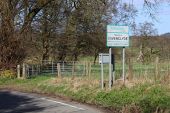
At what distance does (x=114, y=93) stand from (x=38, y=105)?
3556mm

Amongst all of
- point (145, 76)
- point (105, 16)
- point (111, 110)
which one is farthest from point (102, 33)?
point (111, 110)

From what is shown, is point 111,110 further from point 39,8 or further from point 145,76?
point 39,8

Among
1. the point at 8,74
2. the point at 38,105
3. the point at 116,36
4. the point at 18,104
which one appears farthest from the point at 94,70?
the point at 38,105

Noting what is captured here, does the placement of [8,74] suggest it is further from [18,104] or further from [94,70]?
[18,104]

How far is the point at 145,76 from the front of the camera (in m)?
22.6

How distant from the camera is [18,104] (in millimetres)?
19797

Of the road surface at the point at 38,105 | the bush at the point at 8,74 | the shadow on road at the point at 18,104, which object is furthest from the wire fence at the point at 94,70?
the shadow on road at the point at 18,104

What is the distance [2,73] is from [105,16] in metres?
20.0

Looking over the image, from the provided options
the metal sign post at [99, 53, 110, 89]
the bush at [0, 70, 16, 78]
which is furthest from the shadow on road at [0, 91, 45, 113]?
the bush at [0, 70, 16, 78]

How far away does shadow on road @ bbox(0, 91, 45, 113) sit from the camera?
1760 cm

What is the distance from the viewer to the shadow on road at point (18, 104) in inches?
693

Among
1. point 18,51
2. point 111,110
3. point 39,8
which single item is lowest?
point 111,110

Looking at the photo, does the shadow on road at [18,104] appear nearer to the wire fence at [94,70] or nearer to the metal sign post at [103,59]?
the metal sign post at [103,59]

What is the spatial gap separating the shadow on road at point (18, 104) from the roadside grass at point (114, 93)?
7.14 feet
